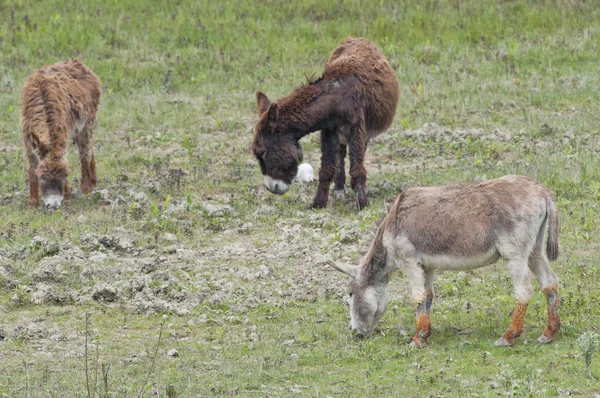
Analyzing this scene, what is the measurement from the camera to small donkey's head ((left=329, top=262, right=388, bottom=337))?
336 inches

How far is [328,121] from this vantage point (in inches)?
497

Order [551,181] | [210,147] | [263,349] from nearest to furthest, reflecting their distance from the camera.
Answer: [263,349] < [551,181] < [210,147]

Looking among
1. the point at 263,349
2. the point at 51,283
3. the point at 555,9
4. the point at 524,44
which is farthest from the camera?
the point at 555,9

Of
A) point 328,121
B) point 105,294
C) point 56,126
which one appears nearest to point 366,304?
point 105,294

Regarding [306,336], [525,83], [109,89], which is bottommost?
[109,89]

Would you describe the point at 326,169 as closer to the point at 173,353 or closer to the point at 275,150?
the point at 275,150

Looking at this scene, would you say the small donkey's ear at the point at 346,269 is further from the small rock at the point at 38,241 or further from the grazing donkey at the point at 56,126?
the grazing donkey at the point at 56,126

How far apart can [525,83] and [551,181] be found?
5404 mm

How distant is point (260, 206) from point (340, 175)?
137 centimetres

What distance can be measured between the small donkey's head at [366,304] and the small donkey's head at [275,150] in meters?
4.02

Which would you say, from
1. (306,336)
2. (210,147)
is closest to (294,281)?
(306,336)

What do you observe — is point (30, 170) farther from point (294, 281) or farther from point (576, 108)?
point (576, 108)

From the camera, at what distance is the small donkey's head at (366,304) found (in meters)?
8.53

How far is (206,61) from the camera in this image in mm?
19375
